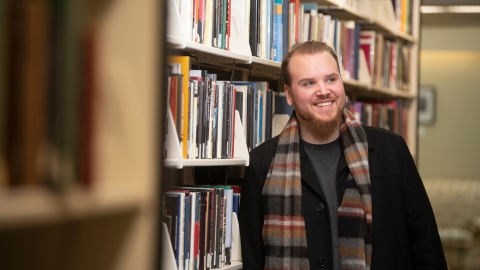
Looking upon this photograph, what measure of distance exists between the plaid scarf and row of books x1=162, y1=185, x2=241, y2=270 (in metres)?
0.14

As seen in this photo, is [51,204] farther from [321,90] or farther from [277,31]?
[277,31]

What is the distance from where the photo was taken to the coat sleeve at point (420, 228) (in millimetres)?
2129

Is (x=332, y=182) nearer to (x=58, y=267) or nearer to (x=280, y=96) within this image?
(x=280, y=96)

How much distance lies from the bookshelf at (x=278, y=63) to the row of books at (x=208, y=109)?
1.6 inches

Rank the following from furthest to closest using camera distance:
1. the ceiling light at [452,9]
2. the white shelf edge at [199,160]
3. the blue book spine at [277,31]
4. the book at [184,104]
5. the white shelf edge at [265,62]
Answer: the ceiling light at [452,9] < the blue book spine at [277,31] < the white shelf edge at [265,62] < the book at [184,104] < the white shelf edge at [199,160]

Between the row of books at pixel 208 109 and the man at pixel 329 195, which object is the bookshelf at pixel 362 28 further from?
the man at pixel 329 195

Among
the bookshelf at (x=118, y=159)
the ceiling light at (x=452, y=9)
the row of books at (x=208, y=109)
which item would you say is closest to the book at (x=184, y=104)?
the row of books at (x=208, y=109)

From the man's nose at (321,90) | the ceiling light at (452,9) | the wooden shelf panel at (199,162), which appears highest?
the ceiling light at (452,9)

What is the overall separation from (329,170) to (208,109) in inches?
18.6

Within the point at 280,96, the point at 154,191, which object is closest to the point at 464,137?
the point at 280,96

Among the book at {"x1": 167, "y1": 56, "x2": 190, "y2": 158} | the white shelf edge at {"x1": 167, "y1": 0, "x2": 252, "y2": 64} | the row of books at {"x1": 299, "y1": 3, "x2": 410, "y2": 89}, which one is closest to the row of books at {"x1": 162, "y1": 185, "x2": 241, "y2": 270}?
the book at {"x1": 167, "y1": 56, "x2": 190, "y2": 158}

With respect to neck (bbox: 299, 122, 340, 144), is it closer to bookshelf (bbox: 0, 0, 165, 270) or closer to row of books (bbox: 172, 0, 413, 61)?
row of books (bbox: 172, 0, 413, 61)

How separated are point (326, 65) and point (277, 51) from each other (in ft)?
1.33

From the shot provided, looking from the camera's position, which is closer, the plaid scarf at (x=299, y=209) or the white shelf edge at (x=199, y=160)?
the white shelf edge at (x=199, y=160)
